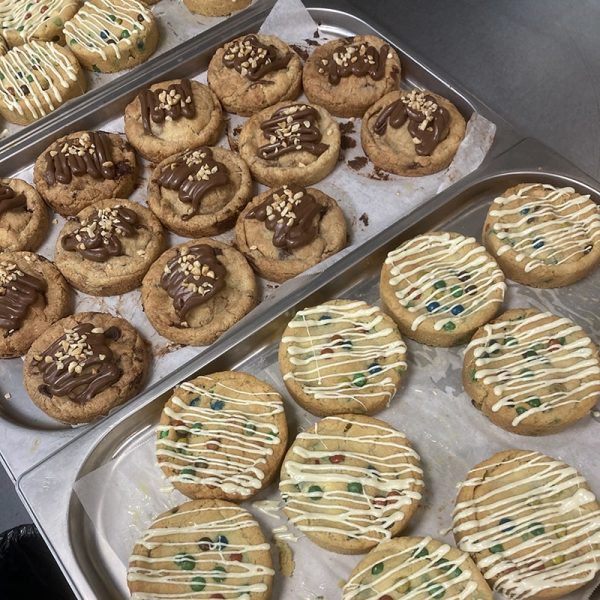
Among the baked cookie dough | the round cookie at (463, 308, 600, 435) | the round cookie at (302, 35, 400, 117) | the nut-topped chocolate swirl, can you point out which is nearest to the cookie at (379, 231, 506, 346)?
the round cookie at (463, 308, 600, 435)

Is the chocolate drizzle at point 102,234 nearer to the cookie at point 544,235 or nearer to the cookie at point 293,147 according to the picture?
the cookie at point 293,147

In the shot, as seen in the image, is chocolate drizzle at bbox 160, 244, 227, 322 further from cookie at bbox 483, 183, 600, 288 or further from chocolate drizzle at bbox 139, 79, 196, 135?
cookie at bbox 483, 183, 600, 288

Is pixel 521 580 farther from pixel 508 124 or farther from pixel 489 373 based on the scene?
pixel 508 124

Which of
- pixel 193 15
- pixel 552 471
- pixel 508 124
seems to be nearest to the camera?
pixel 552 471

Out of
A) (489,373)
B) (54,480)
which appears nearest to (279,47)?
(489,373)

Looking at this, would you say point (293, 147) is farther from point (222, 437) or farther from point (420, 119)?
point (222, 437)

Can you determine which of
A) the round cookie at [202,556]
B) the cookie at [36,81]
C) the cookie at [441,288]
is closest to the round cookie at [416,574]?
the round cookie at [202,556]
